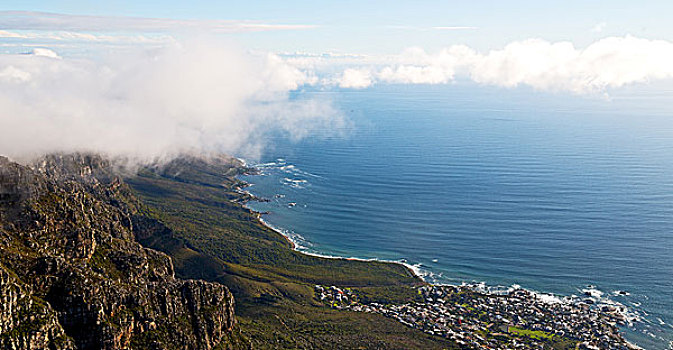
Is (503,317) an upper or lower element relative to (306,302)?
upper

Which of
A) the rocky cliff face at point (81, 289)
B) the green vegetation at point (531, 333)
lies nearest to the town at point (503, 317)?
the green vegetation at point (531, 333)

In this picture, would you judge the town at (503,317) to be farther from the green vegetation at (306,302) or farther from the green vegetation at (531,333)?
the green vegetation at (306,302)

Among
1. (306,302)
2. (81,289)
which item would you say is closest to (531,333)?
(306,302)

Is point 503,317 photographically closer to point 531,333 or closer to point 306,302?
point 531,333

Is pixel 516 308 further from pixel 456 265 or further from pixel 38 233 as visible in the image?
pixel 38 233

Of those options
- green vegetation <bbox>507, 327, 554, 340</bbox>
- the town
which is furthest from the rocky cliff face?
green vegetation <bbox>507, 327, 554, 340</bbox>

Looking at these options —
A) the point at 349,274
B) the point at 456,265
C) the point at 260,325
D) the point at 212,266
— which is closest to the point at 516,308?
the point at 456,265

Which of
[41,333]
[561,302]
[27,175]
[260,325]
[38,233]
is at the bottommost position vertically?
[260,325]
